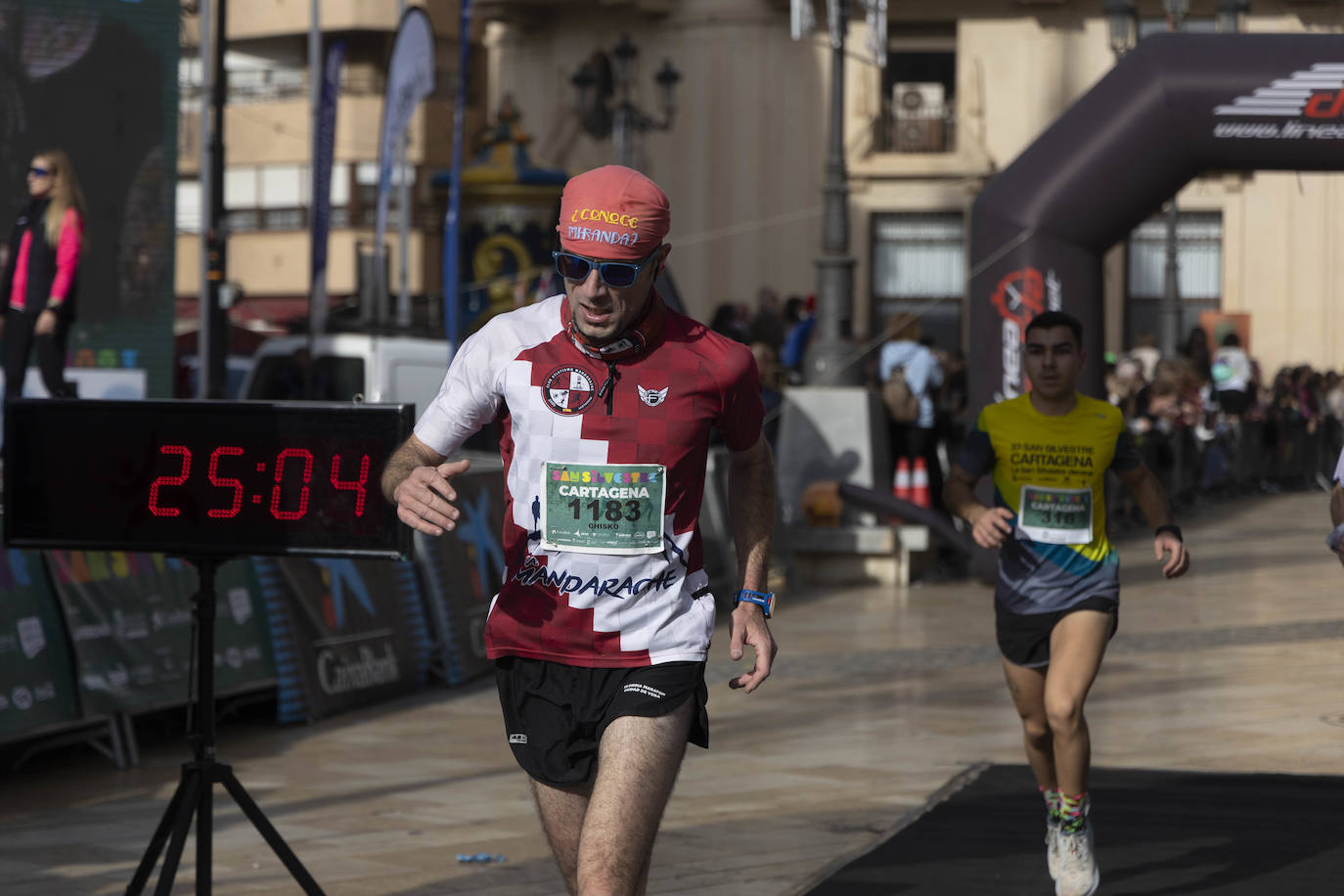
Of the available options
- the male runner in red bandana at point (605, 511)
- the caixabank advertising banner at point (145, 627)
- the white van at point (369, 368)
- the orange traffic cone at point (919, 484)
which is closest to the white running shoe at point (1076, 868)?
the male runner in red bandana at point (605, 511)

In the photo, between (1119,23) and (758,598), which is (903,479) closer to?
(1119,23)

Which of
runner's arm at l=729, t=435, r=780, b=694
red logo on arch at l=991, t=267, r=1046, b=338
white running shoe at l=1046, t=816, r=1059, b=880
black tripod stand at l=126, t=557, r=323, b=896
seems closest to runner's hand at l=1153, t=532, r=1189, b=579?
white running shoe at l=1046, t=816, r=1059, b=880

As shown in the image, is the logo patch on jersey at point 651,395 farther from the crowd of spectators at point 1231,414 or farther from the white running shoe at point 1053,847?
the crowd of spectators at point 1231,414

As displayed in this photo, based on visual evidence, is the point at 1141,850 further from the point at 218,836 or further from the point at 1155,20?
the point at 1155,20

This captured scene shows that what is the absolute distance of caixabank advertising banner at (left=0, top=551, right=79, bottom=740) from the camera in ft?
28.7

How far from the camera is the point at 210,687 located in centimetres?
593

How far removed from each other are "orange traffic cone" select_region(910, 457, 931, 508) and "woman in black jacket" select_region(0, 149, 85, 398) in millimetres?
6998

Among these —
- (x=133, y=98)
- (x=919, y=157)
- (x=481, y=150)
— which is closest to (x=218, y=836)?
(x=133, y=98)

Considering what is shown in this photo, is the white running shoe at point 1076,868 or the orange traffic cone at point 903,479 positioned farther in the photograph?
the orange traffic cone at point 903,479

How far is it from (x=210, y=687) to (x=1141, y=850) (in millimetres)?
3449

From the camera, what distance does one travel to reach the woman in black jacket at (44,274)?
13.9 meters

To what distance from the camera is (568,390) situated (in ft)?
15.2

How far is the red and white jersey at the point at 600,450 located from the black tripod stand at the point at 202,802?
1.44 meters

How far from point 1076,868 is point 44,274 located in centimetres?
946
